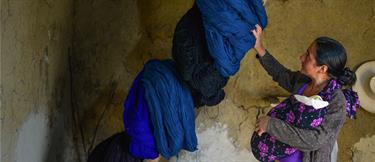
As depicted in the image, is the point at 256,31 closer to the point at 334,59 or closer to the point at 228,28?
the point at 228,28

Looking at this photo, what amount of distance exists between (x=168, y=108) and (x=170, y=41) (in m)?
0.66

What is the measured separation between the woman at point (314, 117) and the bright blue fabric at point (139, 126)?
38 centimetres

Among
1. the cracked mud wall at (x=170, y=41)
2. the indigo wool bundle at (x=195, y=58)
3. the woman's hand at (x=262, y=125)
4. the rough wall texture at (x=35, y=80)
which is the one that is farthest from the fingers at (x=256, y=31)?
the rough wall texture at (x=35, y=80)

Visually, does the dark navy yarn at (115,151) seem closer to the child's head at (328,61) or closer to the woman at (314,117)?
the woman at (314,117)

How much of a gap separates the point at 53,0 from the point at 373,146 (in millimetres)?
1514

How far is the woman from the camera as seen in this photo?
1.61m

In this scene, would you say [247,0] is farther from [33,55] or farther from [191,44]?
[33,55]

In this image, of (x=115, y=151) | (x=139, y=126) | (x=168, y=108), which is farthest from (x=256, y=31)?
(x=115, y=151)

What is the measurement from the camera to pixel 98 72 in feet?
7.73

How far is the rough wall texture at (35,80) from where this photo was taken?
4.64ft

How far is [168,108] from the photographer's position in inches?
66.9

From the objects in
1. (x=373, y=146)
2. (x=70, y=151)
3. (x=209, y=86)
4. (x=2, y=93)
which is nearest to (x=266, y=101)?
(x=373, y=146)

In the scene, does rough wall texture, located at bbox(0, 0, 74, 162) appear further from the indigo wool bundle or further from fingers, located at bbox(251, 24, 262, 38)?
fingers, located at bbox(251, 24, 262, 38)

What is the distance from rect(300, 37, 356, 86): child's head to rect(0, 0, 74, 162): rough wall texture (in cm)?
93
